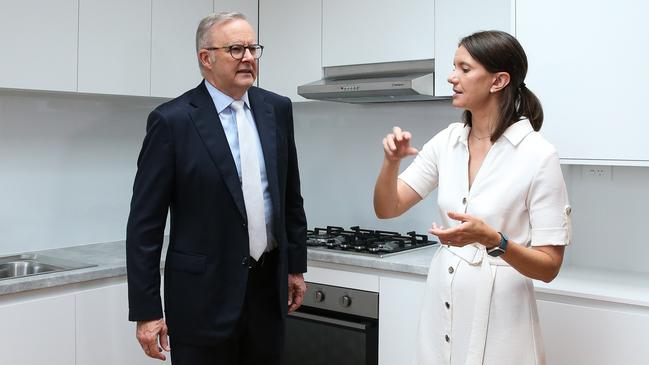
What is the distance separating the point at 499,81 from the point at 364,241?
143 centimetres

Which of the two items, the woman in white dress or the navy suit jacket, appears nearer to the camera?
the woman in white dress

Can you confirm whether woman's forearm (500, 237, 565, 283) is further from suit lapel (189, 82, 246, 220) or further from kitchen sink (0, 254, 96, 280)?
kitchen sink (0, 254, 96, 280)

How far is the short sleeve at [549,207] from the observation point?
71.3 inches

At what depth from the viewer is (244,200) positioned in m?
2.10

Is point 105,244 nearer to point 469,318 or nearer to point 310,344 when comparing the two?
point 310,344

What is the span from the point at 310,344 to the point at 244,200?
1212 millimetres

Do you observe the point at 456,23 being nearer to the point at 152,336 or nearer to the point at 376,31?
the point at 376,31

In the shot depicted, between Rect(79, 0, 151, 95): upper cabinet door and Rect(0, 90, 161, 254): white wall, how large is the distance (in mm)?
278

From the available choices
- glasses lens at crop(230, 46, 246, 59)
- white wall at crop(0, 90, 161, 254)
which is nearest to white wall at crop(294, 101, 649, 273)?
white wall at crop(0, 90, 161, 254)

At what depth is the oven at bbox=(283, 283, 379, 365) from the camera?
9.65ft

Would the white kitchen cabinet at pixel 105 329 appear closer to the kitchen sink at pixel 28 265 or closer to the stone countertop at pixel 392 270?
the stone countertop at pixel 392 270

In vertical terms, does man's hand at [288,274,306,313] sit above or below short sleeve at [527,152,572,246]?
below

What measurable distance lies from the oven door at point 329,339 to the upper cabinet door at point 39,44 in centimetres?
140

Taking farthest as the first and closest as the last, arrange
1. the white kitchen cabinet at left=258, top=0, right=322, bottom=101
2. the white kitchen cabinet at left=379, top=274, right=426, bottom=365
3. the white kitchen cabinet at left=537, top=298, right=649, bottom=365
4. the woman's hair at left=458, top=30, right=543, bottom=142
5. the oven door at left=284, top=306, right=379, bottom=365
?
the white kitchen cabinet at left=258, top=0, right=322, bottom=101, the oven door at left=284, top=306, right=379, bottom=365, the white kitchen cabinet at left=379, top=274, right=426, bottom=365, the white kitchen cabinet at left=537, top=298, right=649, bottom=365, the woman's hair at left=458, top=30, right=543, bottom=142
